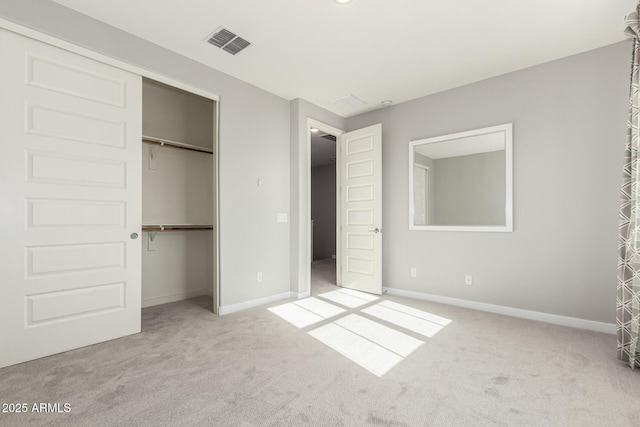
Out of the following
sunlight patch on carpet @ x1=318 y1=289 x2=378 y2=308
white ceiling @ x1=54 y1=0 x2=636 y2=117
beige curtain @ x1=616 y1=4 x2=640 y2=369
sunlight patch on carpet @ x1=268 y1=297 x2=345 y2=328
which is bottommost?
sunlight patch on carpet @ x1=318 y1=289 x2=378 y2=308

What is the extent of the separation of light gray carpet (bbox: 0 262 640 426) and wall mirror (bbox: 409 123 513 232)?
137cm

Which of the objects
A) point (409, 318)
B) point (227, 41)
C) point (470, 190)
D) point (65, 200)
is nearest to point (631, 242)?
point (470, 190)

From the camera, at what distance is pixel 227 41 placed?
9.20ft

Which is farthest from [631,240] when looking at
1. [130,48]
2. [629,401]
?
[130,48]

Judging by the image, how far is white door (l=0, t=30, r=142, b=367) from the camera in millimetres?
2172

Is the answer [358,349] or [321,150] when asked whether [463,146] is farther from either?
[321,150]

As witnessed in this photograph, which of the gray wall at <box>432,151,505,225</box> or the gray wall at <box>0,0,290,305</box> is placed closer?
the gray wall at <box>0,0,290,305</box>

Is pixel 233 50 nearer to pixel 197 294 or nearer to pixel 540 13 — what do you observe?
pixel 540 13

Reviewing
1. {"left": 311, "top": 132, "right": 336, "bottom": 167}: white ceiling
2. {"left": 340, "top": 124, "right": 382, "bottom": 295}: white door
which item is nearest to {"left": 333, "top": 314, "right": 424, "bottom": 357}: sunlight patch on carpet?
{"left": 340, "top": 124, "right": 382, "bottom": 295}: white door

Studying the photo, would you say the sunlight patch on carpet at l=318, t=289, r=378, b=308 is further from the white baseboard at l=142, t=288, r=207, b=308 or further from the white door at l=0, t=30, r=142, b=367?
the white door at l=0, t=30, r=142, b=367

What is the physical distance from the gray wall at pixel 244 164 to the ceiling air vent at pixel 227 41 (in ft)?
1.56

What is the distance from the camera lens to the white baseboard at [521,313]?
2.89 meters

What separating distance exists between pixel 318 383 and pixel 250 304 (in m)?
1.90

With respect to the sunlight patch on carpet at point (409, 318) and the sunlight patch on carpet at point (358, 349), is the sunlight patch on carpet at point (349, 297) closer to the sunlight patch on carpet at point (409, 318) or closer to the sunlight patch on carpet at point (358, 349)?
the sunlight patch on carpet at point (409, 318)
